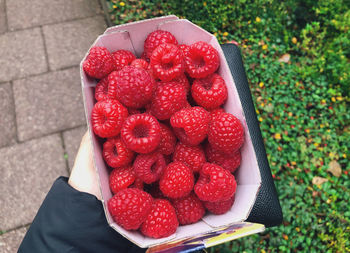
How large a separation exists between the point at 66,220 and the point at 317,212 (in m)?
1.71

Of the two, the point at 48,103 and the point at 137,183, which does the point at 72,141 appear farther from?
the point at 137,183

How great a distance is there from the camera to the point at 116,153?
103 centimetres

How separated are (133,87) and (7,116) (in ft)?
5.30

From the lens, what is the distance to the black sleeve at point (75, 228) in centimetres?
100

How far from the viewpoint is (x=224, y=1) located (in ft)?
8.23

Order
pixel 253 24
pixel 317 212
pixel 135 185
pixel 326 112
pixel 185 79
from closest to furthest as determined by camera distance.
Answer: pixel 135 185 < pixel 185 79 < pixel 317 212 < pixel 326 112 < pixel 253 24

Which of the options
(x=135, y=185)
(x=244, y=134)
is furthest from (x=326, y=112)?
(x=135, y=185)

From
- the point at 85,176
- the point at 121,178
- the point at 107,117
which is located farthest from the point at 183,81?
the point at 85,176

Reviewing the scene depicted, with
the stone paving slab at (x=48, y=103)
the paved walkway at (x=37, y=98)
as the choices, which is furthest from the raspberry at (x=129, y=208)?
the stone paving slab at (x=48, y=103)

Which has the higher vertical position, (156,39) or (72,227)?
(156,39)

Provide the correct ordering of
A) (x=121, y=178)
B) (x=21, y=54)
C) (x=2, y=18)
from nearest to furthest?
1. (x=121, y=178)
2. (x=21, y=54)
3. (x=2, y=18)

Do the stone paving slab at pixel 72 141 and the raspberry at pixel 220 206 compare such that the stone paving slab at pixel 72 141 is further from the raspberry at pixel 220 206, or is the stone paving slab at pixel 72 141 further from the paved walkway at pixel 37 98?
the raspberry at pixel 220 206

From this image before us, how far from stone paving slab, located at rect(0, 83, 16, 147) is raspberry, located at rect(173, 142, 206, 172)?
1.54 m

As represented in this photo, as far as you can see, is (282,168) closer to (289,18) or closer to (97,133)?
(289,18)
